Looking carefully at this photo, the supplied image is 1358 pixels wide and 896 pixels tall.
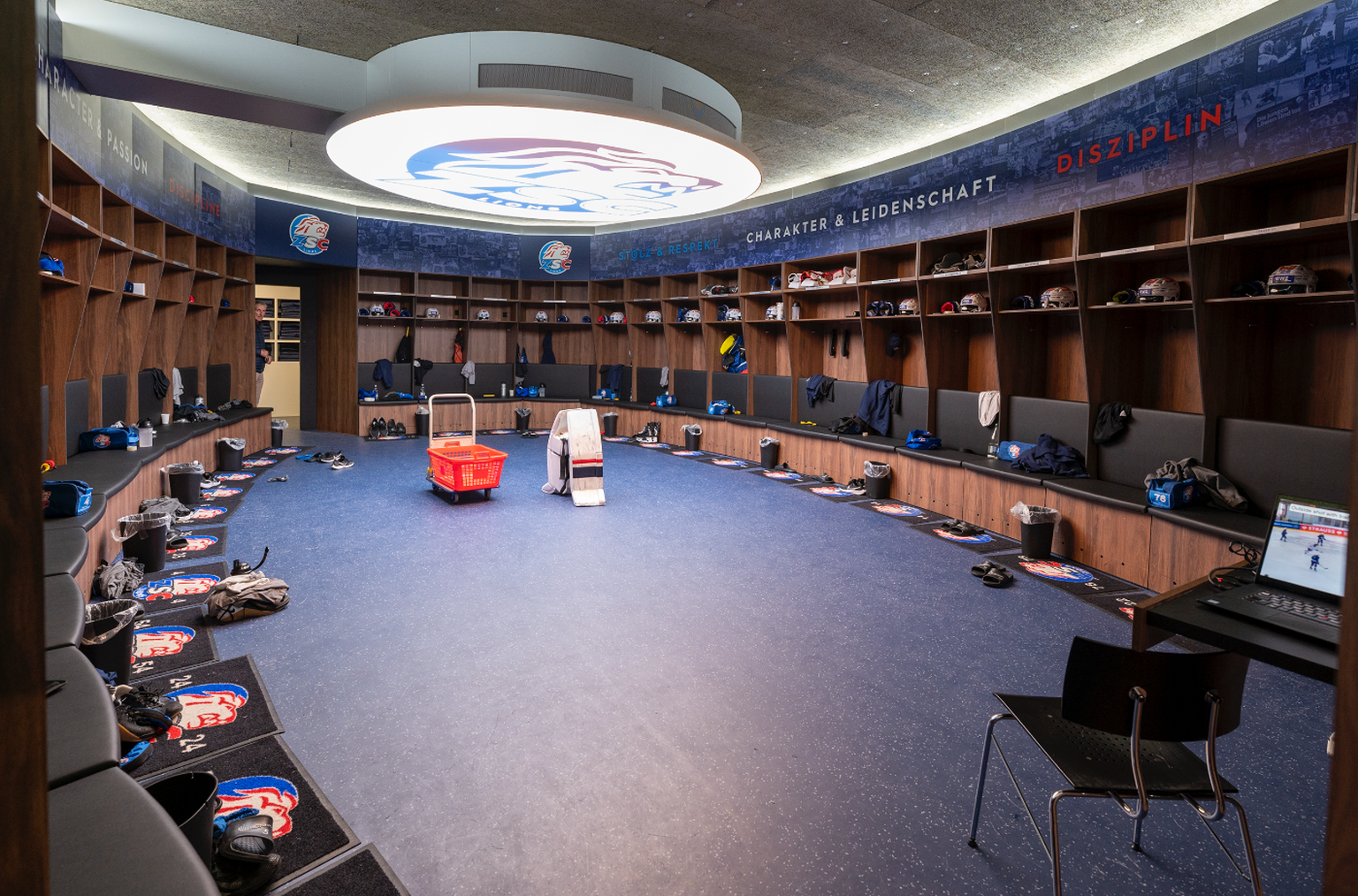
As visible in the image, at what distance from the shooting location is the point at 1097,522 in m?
4.96

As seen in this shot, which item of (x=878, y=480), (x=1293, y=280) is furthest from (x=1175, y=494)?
(x=878, y=480)

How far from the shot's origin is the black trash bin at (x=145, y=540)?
4.52m

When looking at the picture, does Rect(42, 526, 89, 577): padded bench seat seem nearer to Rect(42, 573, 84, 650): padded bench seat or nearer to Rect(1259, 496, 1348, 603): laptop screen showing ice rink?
Rect(42, 573, 84, 650): padded bench seat

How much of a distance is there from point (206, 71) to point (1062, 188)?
656 cm

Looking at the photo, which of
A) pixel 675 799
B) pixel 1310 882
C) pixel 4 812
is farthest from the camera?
pixel 675 799

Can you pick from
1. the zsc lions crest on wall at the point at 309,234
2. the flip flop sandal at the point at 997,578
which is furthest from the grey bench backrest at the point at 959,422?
the zsc lions crest on wall at the point at 309,234

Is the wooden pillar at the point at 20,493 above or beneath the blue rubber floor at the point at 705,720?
above

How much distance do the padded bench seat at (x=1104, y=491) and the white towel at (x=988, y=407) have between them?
114 centimetres

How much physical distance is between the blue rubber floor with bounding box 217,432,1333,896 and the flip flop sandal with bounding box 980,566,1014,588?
85 mm

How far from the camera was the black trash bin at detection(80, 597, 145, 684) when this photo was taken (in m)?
2.82

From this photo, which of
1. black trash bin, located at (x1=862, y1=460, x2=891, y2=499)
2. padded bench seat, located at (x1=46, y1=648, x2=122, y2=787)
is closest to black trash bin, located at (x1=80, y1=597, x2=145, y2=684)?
padded bench seat, located at (x1=46, y1=648, x2=122, y2=787)

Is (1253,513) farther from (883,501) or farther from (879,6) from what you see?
(879,6)

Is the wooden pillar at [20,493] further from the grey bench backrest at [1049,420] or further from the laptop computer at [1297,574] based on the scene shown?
the grey bench backrest at [1049,420]

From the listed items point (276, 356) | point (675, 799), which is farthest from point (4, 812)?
point (276, 356)
